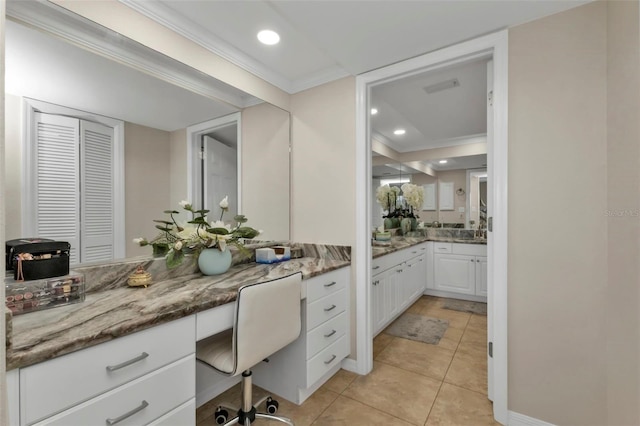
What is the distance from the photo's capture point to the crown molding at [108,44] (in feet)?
4.01

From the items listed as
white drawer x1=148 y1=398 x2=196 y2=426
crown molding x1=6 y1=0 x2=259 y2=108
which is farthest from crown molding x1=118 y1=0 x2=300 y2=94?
white drawer x1=148 y1=398 x2=196 y2=426

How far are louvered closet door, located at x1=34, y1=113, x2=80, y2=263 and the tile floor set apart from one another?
1315 millimetres

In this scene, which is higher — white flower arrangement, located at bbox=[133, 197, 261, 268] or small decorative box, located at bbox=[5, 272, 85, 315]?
white flower arrangement, located at bbox=[133, 197, 261, 268]

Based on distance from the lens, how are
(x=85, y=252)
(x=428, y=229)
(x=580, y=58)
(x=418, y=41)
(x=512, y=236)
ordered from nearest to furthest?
(x=85, y=252) → (x=580, y=58) → (x=512, y=236) → (x=418, y=41) → (x=428, y=229)

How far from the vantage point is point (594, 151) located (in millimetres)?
1453

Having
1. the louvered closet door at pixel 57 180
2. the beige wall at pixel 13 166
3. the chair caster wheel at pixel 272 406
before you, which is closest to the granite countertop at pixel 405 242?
the chair caster wheel at pixel 272 406

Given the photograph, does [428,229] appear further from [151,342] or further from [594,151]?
[151,342]

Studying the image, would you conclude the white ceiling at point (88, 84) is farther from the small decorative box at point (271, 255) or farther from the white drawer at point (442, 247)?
the white drawer at point (442, 247)

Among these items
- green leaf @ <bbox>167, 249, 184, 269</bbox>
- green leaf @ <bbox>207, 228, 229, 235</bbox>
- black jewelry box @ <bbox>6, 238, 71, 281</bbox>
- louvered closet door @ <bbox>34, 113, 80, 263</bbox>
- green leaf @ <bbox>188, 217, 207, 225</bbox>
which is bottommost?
green leaf @ <bbox>167, 249, 184, 269</bbox>

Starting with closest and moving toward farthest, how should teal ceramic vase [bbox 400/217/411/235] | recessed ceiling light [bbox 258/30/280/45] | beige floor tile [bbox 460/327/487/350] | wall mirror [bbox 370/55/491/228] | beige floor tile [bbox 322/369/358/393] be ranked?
recessed ceiling light [bbox 258/30/280/45] → beige floor tile [bbox 322/369/358/393] → wall mirror [bbox 370/55/491/228] → beige floor tile [bbox 460/327/487/350] → teal ceramic vase [bbox 400/217/411/235]

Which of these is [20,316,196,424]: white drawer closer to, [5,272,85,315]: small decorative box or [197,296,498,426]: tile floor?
[5,272,85,315]: small decorative box

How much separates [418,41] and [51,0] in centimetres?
187

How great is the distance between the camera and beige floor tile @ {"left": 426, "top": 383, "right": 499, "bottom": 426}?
5.52ft

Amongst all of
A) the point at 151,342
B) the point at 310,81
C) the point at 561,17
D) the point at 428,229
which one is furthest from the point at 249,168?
the point at 428,229
